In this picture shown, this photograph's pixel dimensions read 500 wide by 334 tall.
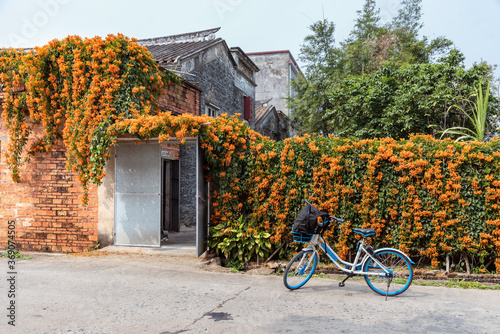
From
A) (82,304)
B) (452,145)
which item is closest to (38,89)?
(82,304)

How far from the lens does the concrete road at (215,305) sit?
408cm

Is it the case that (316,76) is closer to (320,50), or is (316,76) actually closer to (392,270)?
(320,50)

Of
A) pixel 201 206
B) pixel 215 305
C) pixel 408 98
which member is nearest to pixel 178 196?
pixel 201 206

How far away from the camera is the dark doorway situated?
37.3 ft

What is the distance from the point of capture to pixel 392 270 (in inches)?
210

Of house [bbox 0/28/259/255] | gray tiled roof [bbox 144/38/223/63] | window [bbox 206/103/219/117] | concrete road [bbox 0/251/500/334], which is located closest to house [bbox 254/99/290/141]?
window [bbox 206/103/219/117]

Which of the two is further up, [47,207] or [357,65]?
[357,65]

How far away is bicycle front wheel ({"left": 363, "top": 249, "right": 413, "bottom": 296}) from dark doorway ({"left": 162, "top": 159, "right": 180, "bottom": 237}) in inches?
285

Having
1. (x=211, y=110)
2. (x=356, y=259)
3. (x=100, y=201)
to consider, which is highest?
(x=211, y=110)

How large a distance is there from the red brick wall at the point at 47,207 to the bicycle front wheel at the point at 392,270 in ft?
19.8

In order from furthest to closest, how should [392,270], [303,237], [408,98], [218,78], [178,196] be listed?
1. [218,78]
2. [408,98]
3. [178,196]
4. [303,237]
5. [392,270]

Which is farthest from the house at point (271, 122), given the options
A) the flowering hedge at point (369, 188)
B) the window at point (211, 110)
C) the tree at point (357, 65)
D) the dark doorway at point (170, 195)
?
the flowering hedge at point (369, 188)

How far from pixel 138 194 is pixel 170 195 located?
323 centimetres

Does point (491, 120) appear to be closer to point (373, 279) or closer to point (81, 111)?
point (373, 279)
